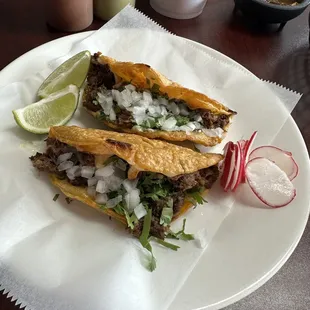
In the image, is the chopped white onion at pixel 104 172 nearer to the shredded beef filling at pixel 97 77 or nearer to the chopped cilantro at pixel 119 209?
the chopped cilantro at pixel 119 209

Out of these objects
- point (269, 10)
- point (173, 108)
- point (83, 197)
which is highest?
point (269, 10)

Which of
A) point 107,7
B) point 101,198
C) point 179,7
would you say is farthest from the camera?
point 179,7

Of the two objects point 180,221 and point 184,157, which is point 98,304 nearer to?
point 180,221

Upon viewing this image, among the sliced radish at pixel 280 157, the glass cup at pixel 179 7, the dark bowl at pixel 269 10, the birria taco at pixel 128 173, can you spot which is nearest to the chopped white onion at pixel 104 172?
the birria taco at pixel 128 173

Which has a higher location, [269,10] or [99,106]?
[269,10]

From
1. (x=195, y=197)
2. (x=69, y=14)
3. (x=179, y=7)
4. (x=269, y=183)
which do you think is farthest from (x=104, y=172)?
(x=179, y=7)

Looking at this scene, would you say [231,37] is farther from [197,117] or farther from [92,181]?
[92,181]

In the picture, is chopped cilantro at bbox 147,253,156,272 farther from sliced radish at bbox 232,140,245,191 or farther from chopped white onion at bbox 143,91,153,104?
chopped white onion at bbox 143,91,153,104

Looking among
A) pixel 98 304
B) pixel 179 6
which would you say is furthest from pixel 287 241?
pixel 179 6
